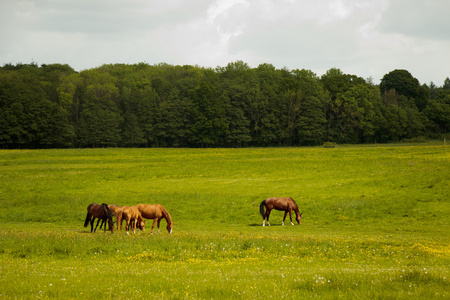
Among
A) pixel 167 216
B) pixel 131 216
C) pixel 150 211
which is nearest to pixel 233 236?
pixel 167 216

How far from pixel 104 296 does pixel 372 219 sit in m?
24.1

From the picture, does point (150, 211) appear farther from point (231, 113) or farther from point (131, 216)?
point (231, 113)

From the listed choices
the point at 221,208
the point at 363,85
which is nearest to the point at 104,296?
the point at 221,208

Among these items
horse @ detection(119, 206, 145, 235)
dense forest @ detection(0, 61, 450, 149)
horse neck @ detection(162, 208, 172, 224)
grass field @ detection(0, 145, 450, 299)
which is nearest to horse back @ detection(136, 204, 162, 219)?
horse neck @ detection(162, 208, 172, 224)

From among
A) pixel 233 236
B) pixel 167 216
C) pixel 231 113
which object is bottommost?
pixel 233 236

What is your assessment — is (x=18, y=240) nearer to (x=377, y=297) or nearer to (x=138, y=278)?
(x=138, y=278)

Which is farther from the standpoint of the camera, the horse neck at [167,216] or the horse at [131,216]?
the horse neck at [167,216]

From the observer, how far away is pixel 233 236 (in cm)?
1984

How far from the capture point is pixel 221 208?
1253 inches

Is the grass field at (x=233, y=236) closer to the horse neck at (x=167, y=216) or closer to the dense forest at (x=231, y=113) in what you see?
the horse neck at (x=167, y=216)

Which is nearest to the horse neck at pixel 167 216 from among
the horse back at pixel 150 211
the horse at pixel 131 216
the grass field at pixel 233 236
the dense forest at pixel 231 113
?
the horse back at pixel 150 211

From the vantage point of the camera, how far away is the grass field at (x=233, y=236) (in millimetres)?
10219

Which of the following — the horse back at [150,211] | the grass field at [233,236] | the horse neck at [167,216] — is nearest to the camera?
the grass field at [233,236]

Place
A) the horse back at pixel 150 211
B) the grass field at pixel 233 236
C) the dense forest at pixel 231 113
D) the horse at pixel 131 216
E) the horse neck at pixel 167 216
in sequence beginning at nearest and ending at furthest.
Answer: the grass field at pixel 233 236 → the horse at pixel 131 216 → the horse neck at pixel 167 216 → the horse back at pixel 150 211 → the dense forest at pixel 231 113
